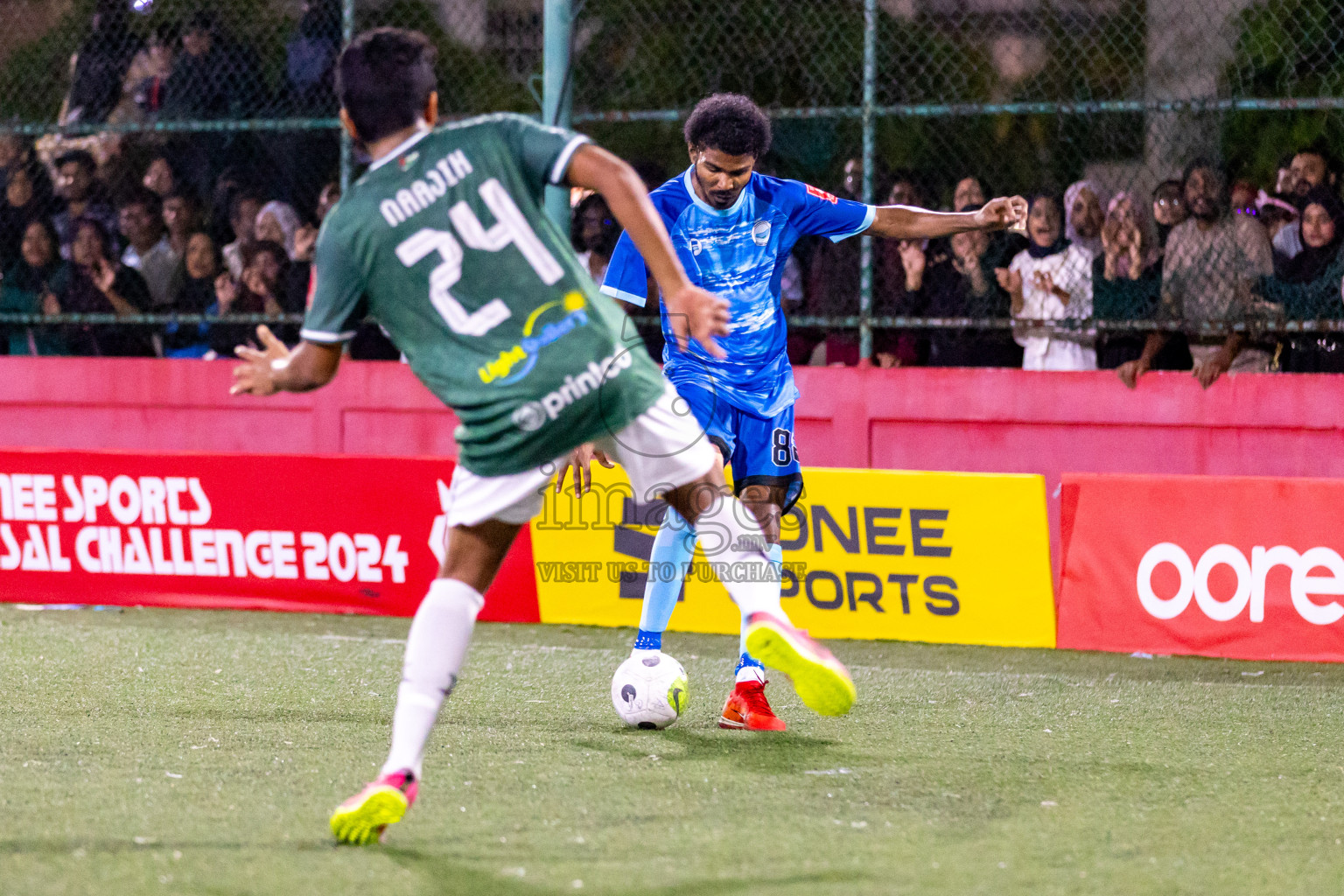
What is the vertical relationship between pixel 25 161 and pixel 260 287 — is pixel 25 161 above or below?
above

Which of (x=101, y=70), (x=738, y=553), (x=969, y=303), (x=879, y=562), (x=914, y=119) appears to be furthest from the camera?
(x=101, y=70)

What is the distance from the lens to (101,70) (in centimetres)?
1109

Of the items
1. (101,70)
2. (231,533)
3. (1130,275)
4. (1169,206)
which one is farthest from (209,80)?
(1169,206)

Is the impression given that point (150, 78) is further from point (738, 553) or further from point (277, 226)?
point (738, 553)

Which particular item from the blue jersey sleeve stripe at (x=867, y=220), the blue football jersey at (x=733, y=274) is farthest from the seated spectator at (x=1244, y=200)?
the blue football jersey at (x=733, y=274)

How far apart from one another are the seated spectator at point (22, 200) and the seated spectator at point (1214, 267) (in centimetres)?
731

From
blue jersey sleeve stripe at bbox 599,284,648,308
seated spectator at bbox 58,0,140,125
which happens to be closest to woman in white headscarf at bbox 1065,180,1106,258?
blue jersey sleeve stripe at bbox 599,284,648,308

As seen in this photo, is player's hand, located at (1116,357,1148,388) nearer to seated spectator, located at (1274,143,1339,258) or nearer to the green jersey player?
seated spectator, located at (1274,143,1339,258)

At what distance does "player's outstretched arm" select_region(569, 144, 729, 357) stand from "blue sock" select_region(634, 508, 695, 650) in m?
1.79

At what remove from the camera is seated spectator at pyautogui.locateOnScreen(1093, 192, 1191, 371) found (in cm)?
888

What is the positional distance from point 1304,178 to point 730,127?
447cm

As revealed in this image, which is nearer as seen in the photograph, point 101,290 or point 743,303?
point 743,303

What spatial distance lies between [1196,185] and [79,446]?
7.20 m

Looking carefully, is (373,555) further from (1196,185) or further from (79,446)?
(1196,185)
